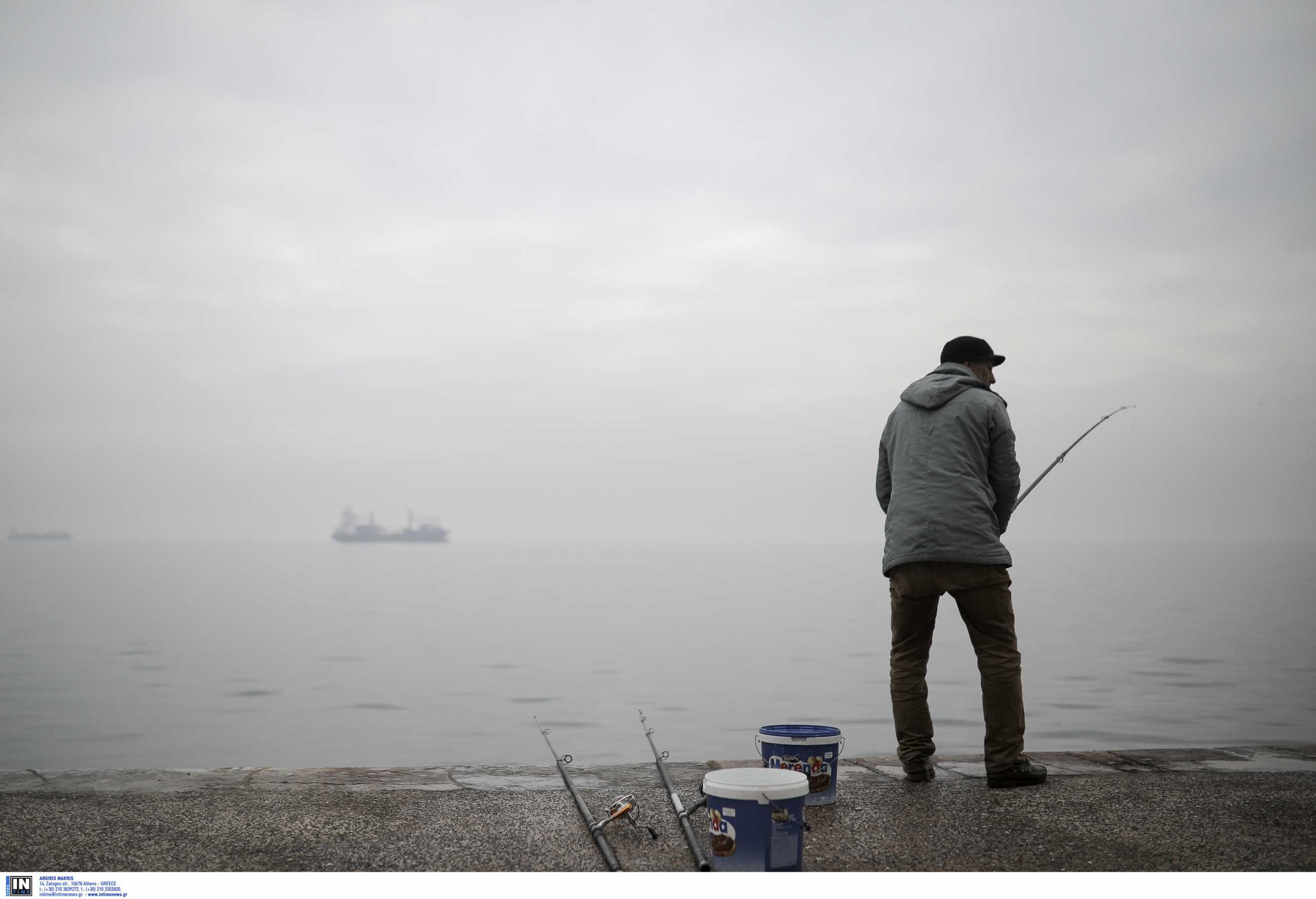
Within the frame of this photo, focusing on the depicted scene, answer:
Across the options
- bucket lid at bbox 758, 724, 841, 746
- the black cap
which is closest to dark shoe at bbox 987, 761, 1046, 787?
bucket lid at bbox 758, 724, 841, 746

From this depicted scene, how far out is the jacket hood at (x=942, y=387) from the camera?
3764 millimetres

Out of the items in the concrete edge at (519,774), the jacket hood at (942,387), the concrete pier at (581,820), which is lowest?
the concrete edge at (519,774)

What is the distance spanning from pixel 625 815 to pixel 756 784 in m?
0.60

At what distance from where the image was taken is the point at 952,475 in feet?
12.0

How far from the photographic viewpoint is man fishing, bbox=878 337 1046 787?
11.8 feet

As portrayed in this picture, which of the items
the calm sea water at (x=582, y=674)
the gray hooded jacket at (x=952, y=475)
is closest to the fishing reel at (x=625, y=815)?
the gray hooded jacket at (x=952, y=475)

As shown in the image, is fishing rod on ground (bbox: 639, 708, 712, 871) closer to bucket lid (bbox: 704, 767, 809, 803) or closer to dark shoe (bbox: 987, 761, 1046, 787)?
bucket lid (bbox: 704, 767, 809, 803)

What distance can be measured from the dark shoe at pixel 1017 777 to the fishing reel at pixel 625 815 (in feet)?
4.33

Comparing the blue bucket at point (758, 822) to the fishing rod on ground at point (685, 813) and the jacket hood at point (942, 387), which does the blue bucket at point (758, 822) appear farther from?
the jacket hood at point (942, 387)

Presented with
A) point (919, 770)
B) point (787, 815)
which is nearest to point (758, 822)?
point (787, 815)

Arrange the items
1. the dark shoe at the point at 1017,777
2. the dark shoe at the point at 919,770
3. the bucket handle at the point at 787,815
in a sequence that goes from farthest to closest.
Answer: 1. the dark shoe at the point at 919,770
2. the dark shoe at the point at 1017,777
3. the bucket handle at the point at 787,815

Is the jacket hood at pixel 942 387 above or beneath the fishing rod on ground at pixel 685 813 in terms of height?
above

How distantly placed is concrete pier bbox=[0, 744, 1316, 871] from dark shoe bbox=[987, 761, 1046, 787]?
6 centimetres

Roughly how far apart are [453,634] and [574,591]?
17093mm
